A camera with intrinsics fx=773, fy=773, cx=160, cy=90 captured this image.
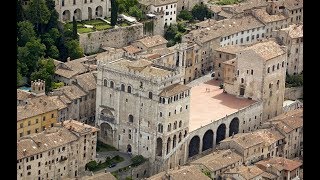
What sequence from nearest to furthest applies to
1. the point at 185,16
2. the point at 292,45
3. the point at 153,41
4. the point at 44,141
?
the point at 44,141, the point at 153,41, the point at 292,45, the point at 185,16

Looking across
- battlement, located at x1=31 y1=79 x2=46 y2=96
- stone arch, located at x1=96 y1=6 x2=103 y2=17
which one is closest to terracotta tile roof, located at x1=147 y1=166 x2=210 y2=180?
battlement, located at x1=31 y1=79 x2=46 y2=96

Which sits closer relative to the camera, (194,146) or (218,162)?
(218,162)

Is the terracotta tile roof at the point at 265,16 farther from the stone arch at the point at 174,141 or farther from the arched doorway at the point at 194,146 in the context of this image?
the stone arch at the point at 174,141

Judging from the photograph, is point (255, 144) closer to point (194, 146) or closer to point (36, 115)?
point (194, 146)

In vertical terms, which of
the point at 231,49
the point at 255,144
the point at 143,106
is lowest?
the point at 255,144

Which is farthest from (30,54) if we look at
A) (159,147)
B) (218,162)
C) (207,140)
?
(218,162)

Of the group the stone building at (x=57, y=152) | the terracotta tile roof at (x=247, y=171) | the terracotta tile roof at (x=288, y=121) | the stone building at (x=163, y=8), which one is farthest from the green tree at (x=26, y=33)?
the terracotta tile roof at (x=247, y=171)

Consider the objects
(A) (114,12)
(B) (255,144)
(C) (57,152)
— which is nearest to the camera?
(C) (57,152)
